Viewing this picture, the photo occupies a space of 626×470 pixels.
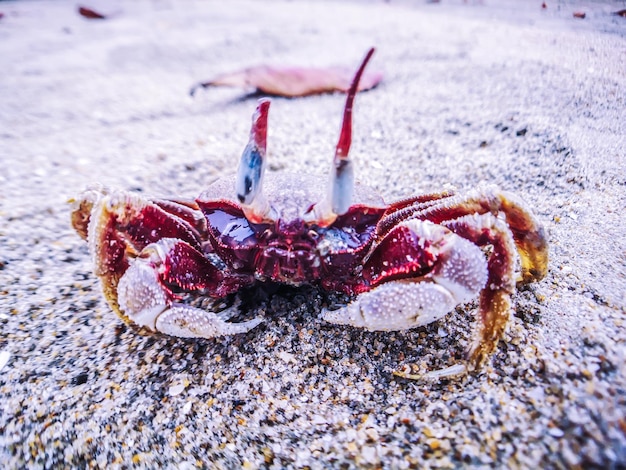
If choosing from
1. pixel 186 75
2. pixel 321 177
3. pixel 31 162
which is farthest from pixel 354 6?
pixel 321 177

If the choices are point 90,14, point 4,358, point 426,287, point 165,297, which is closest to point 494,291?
point 426,287

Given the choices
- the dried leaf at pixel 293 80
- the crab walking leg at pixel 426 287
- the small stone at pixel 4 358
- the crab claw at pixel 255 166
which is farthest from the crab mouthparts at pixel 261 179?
the dried leaf at pixel 293 80

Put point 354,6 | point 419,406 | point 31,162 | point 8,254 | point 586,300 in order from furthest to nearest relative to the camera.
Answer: point 354,6, point 31,162, point 8,254, point 586,300, point 419,406

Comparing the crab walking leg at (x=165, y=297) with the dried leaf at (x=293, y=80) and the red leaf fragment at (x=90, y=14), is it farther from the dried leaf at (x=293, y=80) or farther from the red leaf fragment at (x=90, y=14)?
the red leaf fragment at (x=90, y=14)

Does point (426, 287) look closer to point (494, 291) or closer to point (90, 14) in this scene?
point (494, 291)

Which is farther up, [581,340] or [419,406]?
[581,340]

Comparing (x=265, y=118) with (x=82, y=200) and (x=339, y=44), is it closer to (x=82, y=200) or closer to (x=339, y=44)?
(x=82, y=200)
